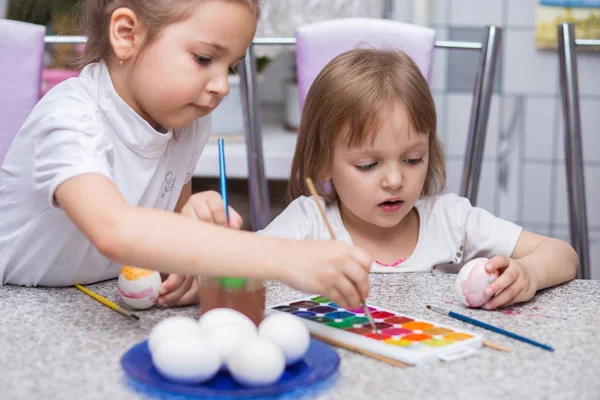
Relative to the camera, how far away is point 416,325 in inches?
32.1

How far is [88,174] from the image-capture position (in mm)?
851

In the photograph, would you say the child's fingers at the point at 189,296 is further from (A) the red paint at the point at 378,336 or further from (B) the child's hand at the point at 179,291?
(A) the red paint at the point at 378,336

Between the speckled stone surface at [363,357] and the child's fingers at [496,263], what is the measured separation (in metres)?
0.06

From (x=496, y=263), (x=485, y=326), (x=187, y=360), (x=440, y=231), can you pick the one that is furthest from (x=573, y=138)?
(x=187, y=360)

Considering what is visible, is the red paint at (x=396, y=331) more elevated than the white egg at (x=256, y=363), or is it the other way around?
the white egg at (x=256, y=363)

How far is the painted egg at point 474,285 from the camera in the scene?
0.93 m

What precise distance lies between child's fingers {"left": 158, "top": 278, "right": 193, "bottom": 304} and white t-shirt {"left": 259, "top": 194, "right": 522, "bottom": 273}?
1.25 feet

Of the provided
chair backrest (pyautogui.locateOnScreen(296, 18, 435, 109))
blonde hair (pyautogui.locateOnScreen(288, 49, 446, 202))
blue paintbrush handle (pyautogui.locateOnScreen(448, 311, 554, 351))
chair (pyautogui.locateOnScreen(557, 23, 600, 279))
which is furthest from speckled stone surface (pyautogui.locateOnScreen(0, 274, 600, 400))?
chair backrest (pyautogui.locateOnScreen(296, 18, 435, 109))

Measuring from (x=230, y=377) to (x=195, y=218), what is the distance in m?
0.24

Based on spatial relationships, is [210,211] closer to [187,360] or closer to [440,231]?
[187,360]

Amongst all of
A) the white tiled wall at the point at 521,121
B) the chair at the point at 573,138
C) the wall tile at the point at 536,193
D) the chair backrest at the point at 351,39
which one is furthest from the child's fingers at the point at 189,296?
the wall tile at the point at 536,193

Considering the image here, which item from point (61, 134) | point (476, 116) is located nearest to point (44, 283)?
point (61, 134)

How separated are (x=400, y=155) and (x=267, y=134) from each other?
4.56 ft

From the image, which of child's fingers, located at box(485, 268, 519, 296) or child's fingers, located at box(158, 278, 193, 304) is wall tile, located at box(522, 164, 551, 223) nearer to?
child's fingers, located at box(485, 268, 519, 296)
